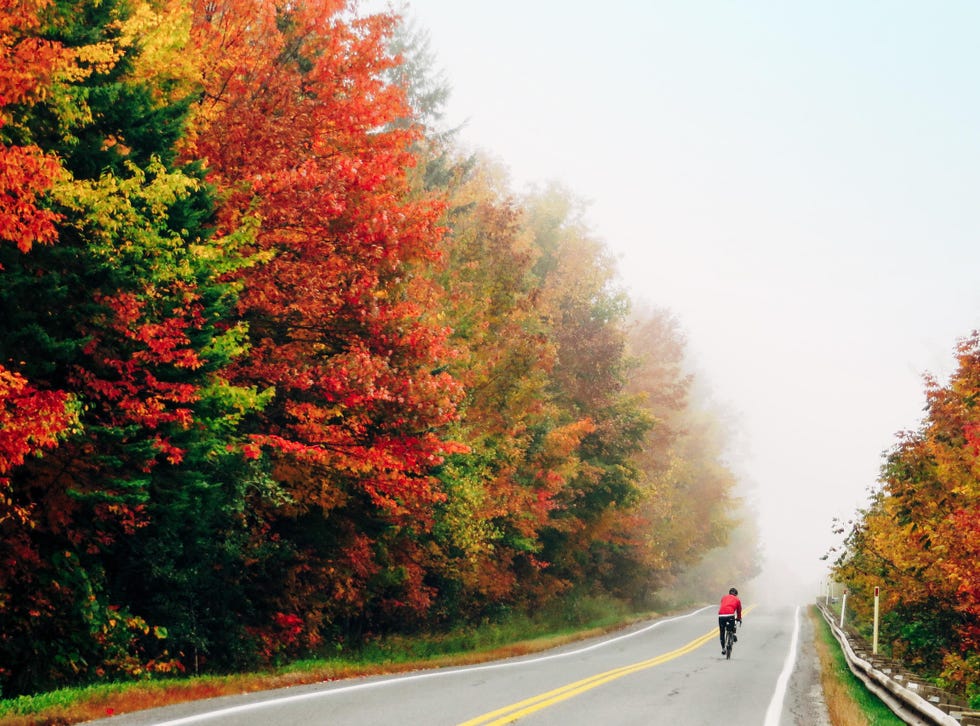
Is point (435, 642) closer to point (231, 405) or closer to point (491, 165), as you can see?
point (231, 405)

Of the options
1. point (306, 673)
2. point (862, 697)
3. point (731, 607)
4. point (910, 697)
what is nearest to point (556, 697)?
point (306, 673)

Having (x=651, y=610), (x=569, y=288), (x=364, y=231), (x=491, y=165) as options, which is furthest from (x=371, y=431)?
(x=651, y=610)

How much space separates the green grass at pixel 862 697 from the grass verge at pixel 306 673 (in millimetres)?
7017

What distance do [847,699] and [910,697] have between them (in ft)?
7.59

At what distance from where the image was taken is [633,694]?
41.8 ft

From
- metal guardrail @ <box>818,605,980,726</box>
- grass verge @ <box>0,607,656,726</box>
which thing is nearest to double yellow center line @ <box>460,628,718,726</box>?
grass verge @ <box>0,607,656,726</box>

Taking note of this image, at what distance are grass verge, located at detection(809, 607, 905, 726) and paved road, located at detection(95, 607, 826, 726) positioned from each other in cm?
30

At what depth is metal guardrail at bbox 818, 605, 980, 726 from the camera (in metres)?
10.0

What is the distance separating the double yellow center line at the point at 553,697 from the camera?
941 centimetres

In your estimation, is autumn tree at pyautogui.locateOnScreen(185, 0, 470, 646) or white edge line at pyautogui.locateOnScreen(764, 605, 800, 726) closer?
white edge line at pyautogui.locateOnScreen(764, 605, 800, 726)

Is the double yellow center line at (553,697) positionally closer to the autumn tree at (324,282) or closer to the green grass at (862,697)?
the green grass at (862,697)

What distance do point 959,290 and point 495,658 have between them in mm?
76595

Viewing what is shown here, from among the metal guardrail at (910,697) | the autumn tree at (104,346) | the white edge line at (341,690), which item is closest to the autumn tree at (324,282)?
the autumn tree at (104,346)

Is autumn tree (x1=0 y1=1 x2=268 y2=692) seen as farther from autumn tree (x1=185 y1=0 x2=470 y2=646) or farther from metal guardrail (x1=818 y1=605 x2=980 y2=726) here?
metal guardrail (x1=818 y1=605 x2=980 y2=726)
